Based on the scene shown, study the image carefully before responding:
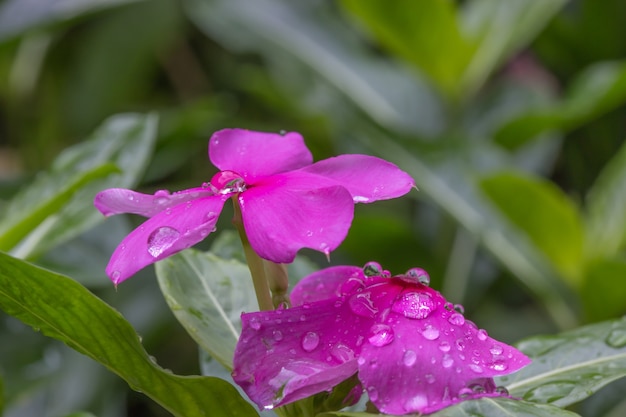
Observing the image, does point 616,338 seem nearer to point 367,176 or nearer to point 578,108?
point 367,176

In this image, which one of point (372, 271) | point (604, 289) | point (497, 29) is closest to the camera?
point (372, 271)

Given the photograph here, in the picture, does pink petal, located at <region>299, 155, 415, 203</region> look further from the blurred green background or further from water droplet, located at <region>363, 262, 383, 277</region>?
the blurred green background

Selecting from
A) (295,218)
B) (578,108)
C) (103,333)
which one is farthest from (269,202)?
(578,108)

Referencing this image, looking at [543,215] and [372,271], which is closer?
[372,271]

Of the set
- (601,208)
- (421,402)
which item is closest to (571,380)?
(421,402)

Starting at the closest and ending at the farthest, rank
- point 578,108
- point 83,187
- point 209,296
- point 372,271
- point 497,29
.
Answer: point 372,271
point 209,296
point 83,187
point 578,108
point 497,29

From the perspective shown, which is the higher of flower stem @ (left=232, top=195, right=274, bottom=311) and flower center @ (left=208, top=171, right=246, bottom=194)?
flower center @ (left=208, top=171, right=246, bottom=194)

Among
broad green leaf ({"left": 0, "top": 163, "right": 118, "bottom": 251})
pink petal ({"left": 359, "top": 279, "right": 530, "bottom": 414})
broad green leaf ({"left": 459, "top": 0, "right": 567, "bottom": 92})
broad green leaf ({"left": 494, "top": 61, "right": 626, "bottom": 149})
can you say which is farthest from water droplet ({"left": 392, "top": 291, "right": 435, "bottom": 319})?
broad green leaf ({"left": 459, "top": 0, "right": 567, "bottom": 92})

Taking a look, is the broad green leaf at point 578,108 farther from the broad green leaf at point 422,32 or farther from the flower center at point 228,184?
the flower center at point 228,184
